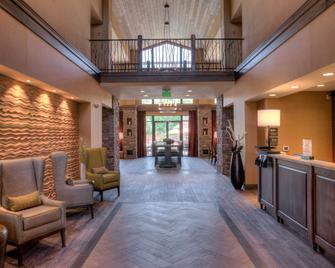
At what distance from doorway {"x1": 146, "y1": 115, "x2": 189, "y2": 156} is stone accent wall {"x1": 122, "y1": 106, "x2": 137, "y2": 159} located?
1.22 metres

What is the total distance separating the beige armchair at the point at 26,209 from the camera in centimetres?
301

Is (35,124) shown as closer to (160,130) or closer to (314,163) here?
(314,163)

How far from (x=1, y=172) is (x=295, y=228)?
12.6 ft

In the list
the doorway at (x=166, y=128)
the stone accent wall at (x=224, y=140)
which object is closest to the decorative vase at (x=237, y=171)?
the stone accent wall at (x=224, y=140)

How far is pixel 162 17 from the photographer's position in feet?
34.4

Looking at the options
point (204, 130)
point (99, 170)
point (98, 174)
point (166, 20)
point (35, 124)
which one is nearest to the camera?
point (35, 124)

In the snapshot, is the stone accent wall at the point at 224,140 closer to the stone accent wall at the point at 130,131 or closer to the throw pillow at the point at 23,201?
the throw pillow at the point at 23,201

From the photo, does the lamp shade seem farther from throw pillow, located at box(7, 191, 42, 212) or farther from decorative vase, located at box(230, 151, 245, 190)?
throw pillow, located at box(7, 191, 42, 212)

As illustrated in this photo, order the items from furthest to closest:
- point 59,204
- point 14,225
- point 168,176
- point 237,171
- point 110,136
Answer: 1. point 110,136
2. point 168,176
3. point 237,171
4. point 59,204
5. point 14,225

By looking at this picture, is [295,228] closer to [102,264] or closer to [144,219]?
[144,219]

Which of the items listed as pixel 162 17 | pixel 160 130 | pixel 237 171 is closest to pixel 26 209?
pixel 237 171

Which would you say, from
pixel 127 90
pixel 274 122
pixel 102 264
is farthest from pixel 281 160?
pixel 127 90

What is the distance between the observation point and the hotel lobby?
3.21 meters

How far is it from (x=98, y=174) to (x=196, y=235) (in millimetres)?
2873
